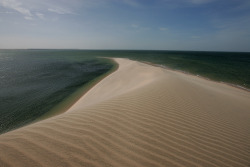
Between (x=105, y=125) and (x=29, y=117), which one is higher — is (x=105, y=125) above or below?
above

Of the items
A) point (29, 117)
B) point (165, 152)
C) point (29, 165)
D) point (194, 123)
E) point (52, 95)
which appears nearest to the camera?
point (29, 165)

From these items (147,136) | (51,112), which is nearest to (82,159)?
(147,136)

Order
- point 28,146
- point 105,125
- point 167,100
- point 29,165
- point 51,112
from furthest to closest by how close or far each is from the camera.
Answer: point 51,112 → point 167,100 → point 105,125 → point 28,146 → point 29,165

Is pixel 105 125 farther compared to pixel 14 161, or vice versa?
pixel 105 125

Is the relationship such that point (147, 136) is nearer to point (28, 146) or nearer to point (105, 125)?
point (105, 125)

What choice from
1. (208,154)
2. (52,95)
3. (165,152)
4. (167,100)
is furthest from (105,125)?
(52,95)

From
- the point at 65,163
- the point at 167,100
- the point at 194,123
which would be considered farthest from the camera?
the point at 167,100

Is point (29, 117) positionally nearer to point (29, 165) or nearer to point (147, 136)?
point (29, 165)

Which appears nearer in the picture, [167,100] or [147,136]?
[147,136]

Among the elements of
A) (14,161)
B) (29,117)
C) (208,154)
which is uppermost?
(14,161)
